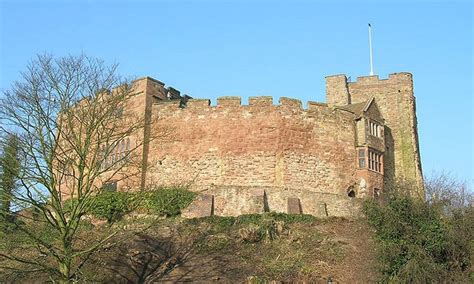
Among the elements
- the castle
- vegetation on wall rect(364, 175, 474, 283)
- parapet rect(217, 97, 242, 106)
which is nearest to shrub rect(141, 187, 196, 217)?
the castle

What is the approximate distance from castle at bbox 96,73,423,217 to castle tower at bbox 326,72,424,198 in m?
2.51

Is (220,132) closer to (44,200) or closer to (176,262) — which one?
(176,262)

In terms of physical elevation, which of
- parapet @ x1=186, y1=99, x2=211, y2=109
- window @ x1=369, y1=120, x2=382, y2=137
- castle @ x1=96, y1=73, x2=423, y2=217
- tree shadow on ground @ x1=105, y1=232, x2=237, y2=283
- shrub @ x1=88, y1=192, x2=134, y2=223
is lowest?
tree shadow on ground @ x1=105, y1=232, x2=237, y2=283

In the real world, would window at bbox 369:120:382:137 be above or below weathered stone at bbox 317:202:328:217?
above

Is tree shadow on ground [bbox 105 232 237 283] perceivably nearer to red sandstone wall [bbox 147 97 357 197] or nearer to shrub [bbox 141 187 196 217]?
shrub [bbox 141 187 196 217]

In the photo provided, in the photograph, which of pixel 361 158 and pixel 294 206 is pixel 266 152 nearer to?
pixel 294 206

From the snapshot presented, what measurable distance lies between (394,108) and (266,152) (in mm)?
12756

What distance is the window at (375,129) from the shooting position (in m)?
38.3

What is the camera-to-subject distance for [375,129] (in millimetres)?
38781

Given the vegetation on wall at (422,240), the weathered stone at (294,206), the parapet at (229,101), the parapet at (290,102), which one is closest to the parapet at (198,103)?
the parapet at (229,101)

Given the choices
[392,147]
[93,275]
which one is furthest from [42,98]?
[392,147]

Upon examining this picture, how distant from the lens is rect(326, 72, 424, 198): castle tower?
40.7 meters

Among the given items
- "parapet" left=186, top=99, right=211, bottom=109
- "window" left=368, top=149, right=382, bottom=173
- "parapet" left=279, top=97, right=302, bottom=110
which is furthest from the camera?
"window" left=368, top=149, right=382, bottom=173

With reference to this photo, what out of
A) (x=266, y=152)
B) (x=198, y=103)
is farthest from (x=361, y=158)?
(x=198, y=103)
